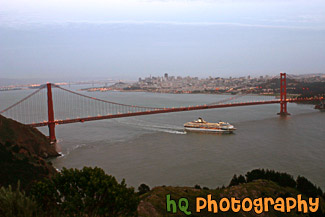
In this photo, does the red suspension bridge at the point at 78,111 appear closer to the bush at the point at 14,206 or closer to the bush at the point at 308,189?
the bush at the point at 308,189

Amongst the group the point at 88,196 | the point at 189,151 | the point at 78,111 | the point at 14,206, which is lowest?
the point at 189,151

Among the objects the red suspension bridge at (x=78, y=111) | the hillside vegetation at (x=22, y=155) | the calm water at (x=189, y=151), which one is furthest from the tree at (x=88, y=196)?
the red suspension bridge at (x=78, y=111)

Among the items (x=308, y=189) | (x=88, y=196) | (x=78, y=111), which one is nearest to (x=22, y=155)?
(x=88, y=196)

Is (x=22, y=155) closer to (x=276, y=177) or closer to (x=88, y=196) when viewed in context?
(x=88, y=196)

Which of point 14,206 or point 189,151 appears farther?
point 189,151

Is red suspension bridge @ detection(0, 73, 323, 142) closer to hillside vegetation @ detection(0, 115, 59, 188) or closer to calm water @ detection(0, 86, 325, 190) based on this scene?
calm water @ detection(0, 86, 325, 190)

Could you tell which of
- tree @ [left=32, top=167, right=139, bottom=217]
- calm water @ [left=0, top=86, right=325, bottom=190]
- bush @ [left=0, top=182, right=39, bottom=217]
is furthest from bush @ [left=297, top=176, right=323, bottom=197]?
bush @ [left=0, top=182, right=39, bottom=217]
